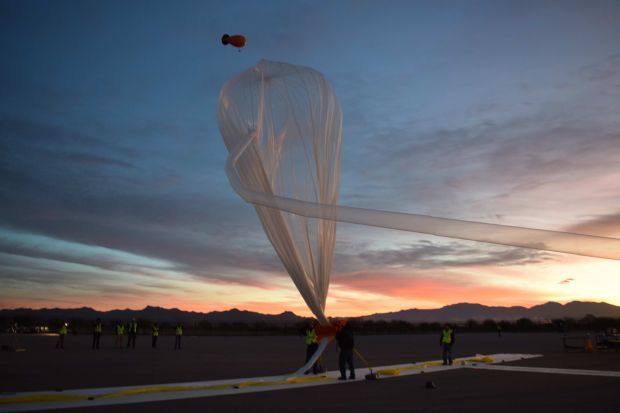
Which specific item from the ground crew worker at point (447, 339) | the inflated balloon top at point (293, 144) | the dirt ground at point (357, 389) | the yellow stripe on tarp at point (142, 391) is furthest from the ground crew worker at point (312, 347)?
the ground crew worker at point (447, 339)

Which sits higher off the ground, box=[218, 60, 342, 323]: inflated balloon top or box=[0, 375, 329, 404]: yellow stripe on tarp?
box=[218, 60, 342, 323]: inflated balloon top

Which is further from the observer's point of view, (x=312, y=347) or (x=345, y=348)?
(x=312, y=347)

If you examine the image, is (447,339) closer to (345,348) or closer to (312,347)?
(312,347)

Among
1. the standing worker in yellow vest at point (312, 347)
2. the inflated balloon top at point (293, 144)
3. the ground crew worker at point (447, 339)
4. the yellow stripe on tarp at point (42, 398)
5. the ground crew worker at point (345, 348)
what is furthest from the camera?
the ground crew worker at point (447, 339)

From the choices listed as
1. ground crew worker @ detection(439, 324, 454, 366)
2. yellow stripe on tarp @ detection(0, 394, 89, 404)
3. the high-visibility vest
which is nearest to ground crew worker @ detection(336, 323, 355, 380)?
the high-visibility vest

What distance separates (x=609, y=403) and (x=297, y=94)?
7.89m

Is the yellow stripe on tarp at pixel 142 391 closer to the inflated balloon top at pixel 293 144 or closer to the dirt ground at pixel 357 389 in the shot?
the dirt ground at pixel 357 389

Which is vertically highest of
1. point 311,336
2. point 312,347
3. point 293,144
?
point 293,144

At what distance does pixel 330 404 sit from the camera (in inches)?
350

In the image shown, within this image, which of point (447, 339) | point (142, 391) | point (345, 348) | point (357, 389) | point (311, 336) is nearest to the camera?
point (142, 391)

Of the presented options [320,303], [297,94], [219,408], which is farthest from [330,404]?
[297,94]

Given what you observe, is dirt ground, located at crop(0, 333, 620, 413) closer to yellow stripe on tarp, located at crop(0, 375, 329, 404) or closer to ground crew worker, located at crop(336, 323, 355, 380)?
ground crew worker, located at crop(336, 323, 355, 380)

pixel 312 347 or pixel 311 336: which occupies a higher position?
pixel 311 336

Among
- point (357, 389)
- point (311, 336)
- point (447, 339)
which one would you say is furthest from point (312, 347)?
point (447, 339)
